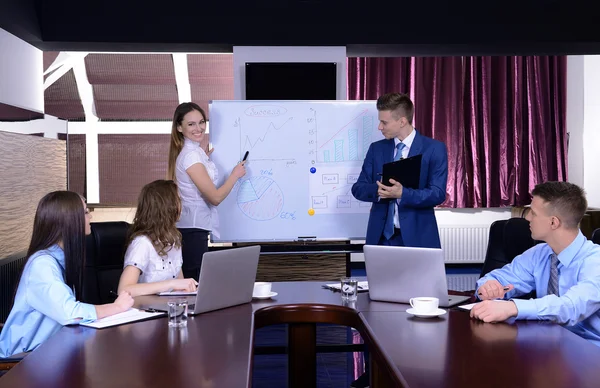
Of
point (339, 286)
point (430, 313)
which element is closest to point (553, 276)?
point (430, 313)

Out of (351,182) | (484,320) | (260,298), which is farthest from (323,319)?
(351,182)

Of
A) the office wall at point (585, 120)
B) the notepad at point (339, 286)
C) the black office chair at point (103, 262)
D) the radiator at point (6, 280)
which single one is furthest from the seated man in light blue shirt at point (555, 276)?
the office wall at point (585, 120)

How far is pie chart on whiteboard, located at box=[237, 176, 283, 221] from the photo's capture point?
171 inches

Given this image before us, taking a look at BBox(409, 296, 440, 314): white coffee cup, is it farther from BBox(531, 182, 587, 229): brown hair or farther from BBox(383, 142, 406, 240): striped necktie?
BBox(383, 142, 406, 240): striped necktie

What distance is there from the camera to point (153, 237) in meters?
2.88

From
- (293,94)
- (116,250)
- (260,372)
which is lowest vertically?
(260,372)

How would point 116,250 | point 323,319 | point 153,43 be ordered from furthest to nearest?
point 153,43
point 116,250
point 323,319

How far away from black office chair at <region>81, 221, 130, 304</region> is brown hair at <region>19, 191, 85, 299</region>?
647 millimetres

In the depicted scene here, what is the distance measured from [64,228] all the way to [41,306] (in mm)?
262

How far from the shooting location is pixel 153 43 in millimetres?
4773

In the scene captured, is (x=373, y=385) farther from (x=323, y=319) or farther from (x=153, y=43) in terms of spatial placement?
(x=153, y=43)

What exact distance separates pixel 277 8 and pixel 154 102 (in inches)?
108

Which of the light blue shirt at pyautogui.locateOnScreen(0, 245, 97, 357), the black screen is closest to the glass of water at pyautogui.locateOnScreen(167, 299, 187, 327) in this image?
the light blue shirt at pyautogui.locateOnScreen(0, 245, 97, 357)

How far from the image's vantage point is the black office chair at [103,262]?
2.99 meters
